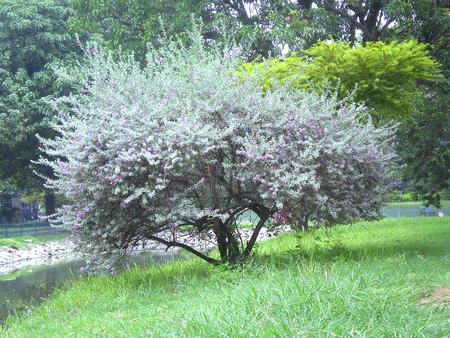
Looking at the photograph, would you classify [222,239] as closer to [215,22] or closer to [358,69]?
[358,69]

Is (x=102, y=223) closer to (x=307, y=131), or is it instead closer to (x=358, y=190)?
(x=307, y=131)

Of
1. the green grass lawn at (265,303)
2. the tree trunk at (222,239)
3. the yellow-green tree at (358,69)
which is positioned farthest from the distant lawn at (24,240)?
the yellow-green tree at (358,69)

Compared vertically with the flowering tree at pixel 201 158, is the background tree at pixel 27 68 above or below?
above

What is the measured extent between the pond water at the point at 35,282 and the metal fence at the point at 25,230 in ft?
27.3

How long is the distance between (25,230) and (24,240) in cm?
254

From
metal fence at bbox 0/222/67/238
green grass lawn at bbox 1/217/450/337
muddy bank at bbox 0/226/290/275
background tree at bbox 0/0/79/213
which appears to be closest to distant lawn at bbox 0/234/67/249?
muddy bank at bbox 0/226/290/275

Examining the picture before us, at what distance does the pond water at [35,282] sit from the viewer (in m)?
10.9

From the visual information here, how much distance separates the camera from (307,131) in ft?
26.2

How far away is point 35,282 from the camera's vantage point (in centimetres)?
1456

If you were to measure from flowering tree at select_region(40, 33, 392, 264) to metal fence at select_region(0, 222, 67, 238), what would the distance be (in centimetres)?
1849

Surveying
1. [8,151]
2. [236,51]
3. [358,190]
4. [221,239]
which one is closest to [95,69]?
[236,51]

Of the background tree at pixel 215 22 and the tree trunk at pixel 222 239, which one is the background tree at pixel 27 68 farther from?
the tree trunk at pixel 222 239

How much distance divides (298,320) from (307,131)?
4.55 meters

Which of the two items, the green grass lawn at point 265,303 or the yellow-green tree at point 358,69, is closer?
the green grass lawn at point 265,303
